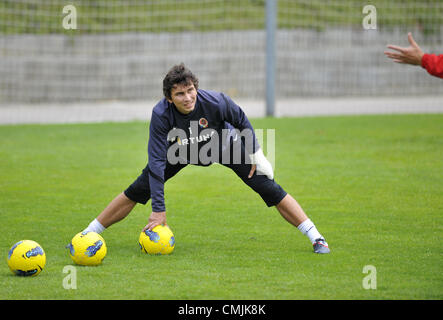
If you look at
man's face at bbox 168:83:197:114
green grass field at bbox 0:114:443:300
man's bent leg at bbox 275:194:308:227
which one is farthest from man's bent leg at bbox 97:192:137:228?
man's bent leg at bbox 275:194:308:227

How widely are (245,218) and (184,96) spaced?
2210 mm

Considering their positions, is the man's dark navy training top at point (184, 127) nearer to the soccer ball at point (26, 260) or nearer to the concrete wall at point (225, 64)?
the soccer ball at point (26, 260)

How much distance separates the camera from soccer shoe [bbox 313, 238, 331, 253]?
20.0 feet

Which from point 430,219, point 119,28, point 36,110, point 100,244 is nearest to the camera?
point 100,244

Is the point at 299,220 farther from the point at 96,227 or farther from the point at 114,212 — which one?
the point at 96,227

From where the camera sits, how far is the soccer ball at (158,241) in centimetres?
607

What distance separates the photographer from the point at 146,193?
6391 millimetres

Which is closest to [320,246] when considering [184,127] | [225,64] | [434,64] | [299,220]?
[299,220]

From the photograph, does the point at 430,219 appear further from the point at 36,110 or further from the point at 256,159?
the point at 36,110

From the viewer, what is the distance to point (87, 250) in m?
5.73

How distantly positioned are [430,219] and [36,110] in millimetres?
12653

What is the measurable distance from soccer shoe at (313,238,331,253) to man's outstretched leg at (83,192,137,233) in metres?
1.70

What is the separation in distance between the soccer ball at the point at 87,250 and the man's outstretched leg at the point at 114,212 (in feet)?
2.27
